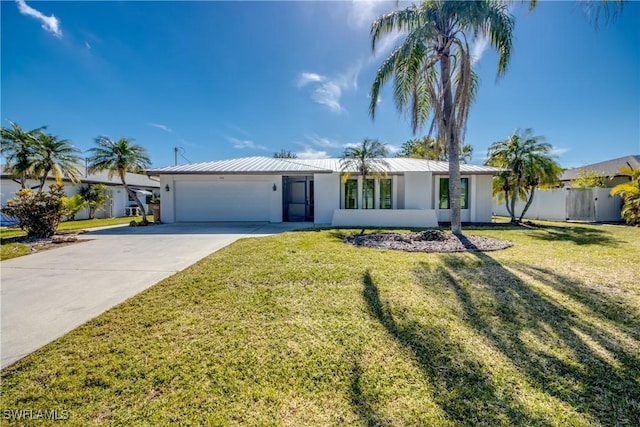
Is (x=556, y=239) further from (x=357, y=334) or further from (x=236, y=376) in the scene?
(x=236, y=376)

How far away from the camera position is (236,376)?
8.28ft

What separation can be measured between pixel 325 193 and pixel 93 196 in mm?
17614

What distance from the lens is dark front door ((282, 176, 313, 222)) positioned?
55.5 ft

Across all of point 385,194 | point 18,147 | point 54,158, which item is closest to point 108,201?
point 54,158

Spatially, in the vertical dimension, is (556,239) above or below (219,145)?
below

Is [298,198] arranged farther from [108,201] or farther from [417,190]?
[108,201]

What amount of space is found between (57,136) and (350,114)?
16.0 m

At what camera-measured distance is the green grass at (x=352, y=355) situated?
2.13 meters

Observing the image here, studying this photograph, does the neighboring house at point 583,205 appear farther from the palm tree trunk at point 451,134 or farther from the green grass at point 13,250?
the green grass at point 13,250

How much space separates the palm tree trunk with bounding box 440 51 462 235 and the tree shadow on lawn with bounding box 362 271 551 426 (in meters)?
6.90

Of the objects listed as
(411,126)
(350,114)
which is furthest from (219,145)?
(411,126)

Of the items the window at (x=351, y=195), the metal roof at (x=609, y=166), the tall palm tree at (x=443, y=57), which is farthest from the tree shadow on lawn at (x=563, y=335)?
the metal roof at (x=609, y=166)

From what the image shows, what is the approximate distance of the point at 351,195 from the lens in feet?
49.7

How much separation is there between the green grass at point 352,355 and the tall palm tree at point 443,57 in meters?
5.69
